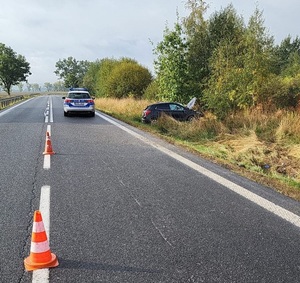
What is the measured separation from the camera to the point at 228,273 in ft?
9.36

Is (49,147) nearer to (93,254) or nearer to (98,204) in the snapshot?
(98,204)

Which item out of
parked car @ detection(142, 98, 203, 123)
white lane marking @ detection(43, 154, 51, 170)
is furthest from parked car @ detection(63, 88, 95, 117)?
white lane marking @ detection(43, 154, 51, 170)

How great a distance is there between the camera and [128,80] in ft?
127

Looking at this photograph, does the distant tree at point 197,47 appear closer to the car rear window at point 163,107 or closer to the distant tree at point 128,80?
the car rear window at point 163,107

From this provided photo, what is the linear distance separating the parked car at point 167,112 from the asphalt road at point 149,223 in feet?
32.7

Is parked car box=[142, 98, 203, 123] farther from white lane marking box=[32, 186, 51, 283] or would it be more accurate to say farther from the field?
white lane marking box=[32, 186, 51, 283]

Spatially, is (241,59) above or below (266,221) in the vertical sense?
above

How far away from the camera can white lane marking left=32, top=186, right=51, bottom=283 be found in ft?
9.00

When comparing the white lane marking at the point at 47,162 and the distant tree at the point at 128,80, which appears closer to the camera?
the white lane marking at the point at 47,162

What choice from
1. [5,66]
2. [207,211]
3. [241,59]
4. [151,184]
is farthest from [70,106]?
[5,66]

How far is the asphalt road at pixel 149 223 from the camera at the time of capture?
9.51ft

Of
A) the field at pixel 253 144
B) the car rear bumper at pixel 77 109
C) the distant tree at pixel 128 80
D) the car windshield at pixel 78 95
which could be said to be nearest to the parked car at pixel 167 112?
the field at pixel 253 144

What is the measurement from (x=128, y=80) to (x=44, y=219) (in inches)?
1407

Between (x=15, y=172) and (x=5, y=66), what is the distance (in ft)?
263
